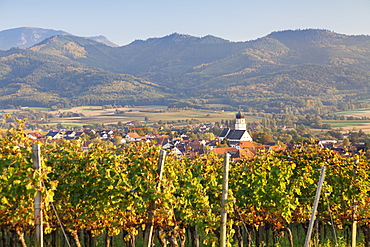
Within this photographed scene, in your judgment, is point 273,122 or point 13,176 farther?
point 273,122

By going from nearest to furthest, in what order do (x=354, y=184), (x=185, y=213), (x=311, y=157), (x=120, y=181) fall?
(x=120, y=181) < (x=185, y=213) < (x=354, y=184) < (x=311, y=157)

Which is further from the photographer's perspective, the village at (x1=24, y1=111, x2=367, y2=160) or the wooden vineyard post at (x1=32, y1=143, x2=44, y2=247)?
the village at (x1=24, y1=111, x2=367, y2=160)

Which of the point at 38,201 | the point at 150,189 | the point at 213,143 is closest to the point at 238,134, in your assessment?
the point at 213,143

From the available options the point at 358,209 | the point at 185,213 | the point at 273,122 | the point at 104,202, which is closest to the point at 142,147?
the point at 104,202

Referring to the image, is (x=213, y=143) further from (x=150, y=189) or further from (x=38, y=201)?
(x=38, y=201)

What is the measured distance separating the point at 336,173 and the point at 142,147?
7.18 m

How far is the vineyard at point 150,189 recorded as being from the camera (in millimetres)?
10211

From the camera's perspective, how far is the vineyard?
1021cm

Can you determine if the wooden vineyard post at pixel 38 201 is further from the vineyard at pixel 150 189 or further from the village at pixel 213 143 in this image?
the village at pixel 213 143

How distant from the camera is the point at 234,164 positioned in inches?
661

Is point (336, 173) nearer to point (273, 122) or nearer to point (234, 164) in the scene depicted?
point (234, 164)

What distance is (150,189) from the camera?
33.7ft

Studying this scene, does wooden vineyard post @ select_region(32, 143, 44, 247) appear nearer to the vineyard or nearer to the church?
the vineyard

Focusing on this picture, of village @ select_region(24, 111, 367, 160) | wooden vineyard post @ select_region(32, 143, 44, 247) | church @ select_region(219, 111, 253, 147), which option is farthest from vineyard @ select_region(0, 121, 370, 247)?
church @ select_region(219, 111, 253, 147)
